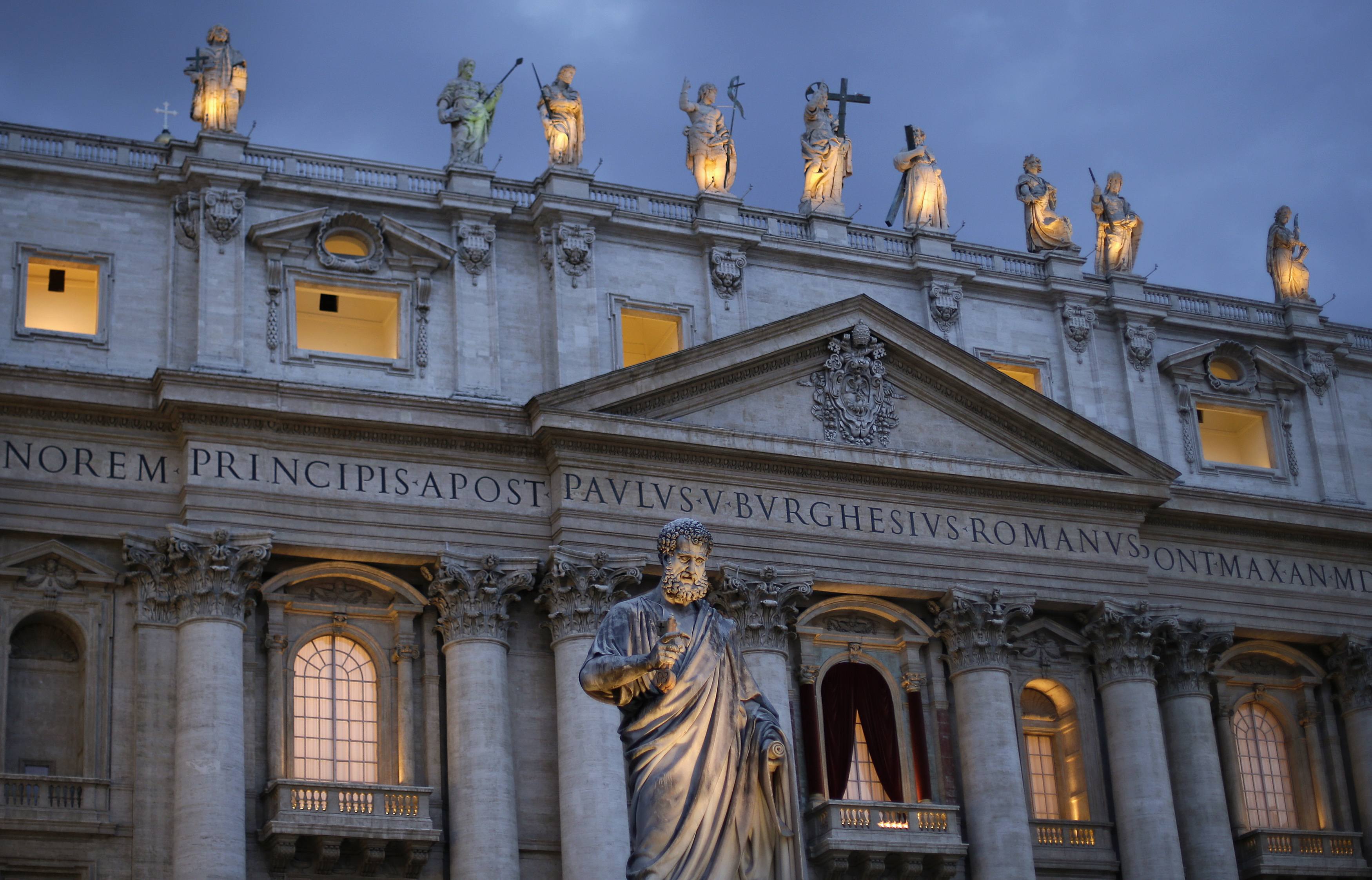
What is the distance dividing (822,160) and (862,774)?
1128cm

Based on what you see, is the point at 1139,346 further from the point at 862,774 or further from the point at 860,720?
the point at 862,774

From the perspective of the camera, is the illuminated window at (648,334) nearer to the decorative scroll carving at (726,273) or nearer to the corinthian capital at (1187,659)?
the decorative scroll carving at (726,273)

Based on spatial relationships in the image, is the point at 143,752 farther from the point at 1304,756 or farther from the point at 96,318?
the point at 1304,756

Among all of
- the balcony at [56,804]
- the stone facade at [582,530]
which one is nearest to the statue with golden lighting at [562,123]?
the stone facade at [582,530]

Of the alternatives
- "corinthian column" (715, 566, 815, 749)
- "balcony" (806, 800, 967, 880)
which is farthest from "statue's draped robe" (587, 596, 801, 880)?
"balcony" (806, 800, 967, 880)

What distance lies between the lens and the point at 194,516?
100ft

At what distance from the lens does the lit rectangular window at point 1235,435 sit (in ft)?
133

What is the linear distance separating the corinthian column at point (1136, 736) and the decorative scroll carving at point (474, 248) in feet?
40.2

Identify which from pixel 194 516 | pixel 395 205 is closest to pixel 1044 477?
pixel 395 205

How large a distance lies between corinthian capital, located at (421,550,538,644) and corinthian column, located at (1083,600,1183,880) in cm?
1075

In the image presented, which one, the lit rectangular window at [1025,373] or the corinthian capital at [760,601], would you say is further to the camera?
the lit rectangular window at [1025,373]

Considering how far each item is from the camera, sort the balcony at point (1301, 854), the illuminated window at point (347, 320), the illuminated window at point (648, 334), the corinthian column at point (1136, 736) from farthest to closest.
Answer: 1. the balcony at point (1301, 854)
2. the illuminated window at point (648, 334)
3. the corinthian column at point (1136, 736)
4. the illuminated window at point (347, 320)

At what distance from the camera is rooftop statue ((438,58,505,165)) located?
3509cm

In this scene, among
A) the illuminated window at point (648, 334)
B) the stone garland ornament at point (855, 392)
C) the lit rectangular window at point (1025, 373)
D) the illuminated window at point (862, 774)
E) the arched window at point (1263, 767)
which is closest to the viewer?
the illuminated window at point (862, 774)
